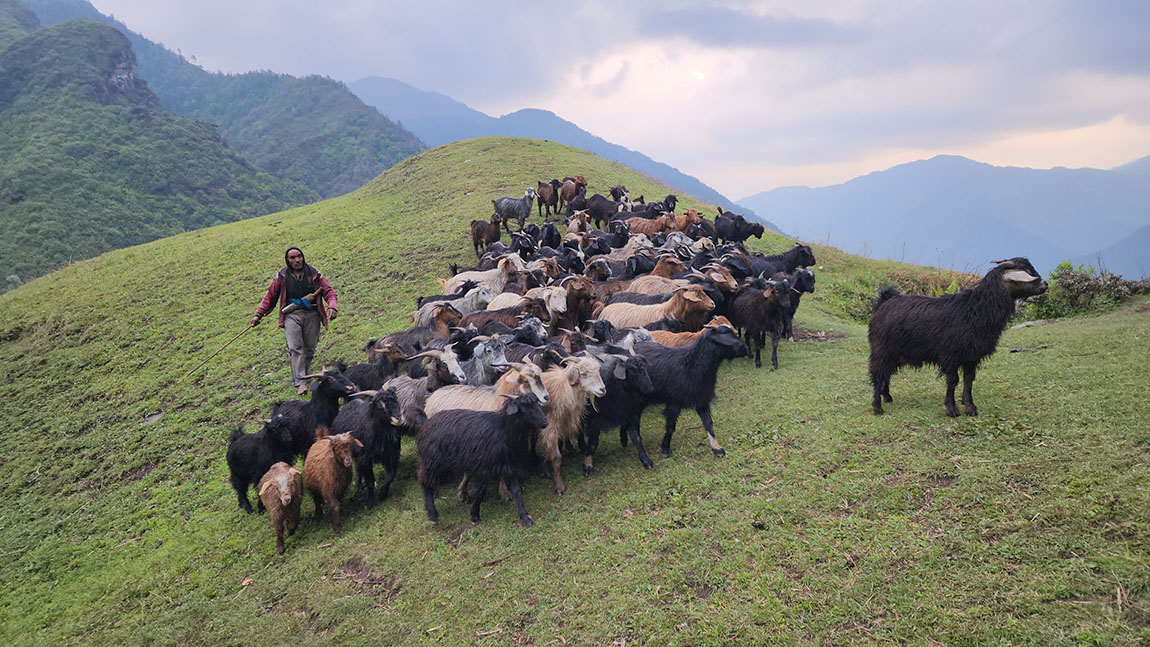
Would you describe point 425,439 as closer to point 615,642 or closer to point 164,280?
point 615,642

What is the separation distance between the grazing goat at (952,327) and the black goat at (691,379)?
163 cm

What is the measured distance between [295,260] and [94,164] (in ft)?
179

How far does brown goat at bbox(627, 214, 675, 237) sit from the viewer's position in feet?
54.4

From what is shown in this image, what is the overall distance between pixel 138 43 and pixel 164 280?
177 metres

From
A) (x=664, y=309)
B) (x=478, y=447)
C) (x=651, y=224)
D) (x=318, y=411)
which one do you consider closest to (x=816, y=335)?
(x=664, y=309)

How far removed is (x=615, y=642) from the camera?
13.1ft

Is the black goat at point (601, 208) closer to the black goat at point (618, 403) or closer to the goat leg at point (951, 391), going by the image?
the black goat at point (618, 403)

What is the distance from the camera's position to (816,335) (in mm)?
11672

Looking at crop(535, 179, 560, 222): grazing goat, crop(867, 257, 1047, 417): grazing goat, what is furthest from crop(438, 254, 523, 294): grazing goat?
crop(535, 179, 560, 222): grazing goat

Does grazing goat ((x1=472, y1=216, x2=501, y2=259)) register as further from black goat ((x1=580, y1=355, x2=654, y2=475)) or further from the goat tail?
the goat tail

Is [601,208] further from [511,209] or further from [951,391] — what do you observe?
[951,391]

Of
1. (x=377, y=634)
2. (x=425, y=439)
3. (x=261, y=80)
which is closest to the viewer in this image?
Result: (x=377, y=634)

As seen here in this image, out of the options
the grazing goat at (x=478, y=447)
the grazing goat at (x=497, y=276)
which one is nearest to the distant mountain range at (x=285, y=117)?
the grazing goat at (x=497, y=276)

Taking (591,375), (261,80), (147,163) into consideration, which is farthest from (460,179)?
(261,80)
